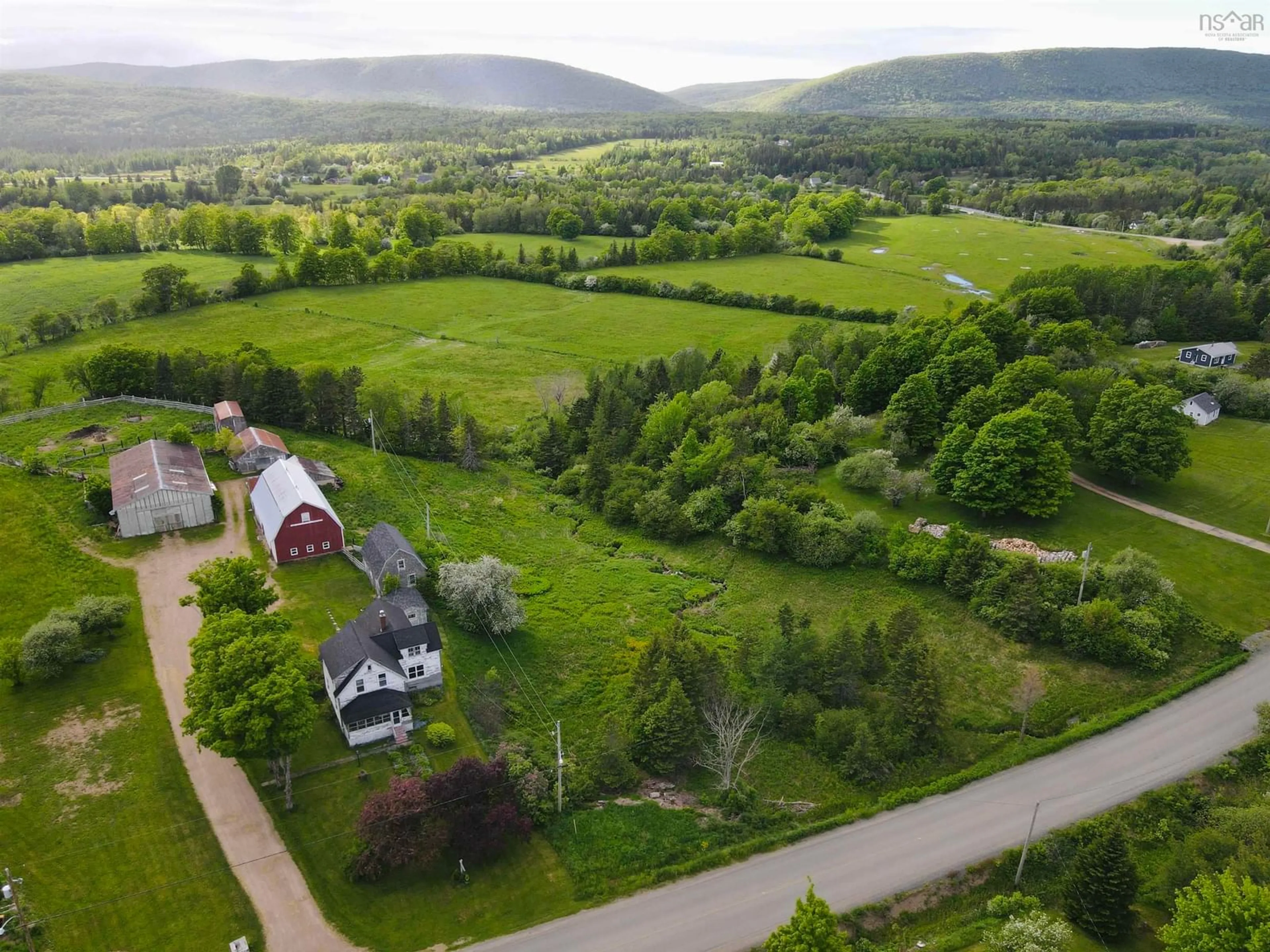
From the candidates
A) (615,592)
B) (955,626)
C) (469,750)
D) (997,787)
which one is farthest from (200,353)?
(997,787)

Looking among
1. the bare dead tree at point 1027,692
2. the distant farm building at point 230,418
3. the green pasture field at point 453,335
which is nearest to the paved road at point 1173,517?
the bare dead tree at point 1027,692

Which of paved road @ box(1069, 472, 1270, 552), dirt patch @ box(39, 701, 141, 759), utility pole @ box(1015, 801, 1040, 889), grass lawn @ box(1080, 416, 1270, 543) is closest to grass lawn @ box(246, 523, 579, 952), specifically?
dirt patch @ box(39, 701, 141, 759)

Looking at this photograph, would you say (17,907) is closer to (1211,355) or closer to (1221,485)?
(1221,485)

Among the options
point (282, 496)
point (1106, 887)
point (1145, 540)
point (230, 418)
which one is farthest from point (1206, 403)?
point (230, 418)

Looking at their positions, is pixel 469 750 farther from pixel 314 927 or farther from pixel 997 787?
pixel 997 787

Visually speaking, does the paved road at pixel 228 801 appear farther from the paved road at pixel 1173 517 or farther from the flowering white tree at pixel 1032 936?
the paved road at pixel 1173 517
